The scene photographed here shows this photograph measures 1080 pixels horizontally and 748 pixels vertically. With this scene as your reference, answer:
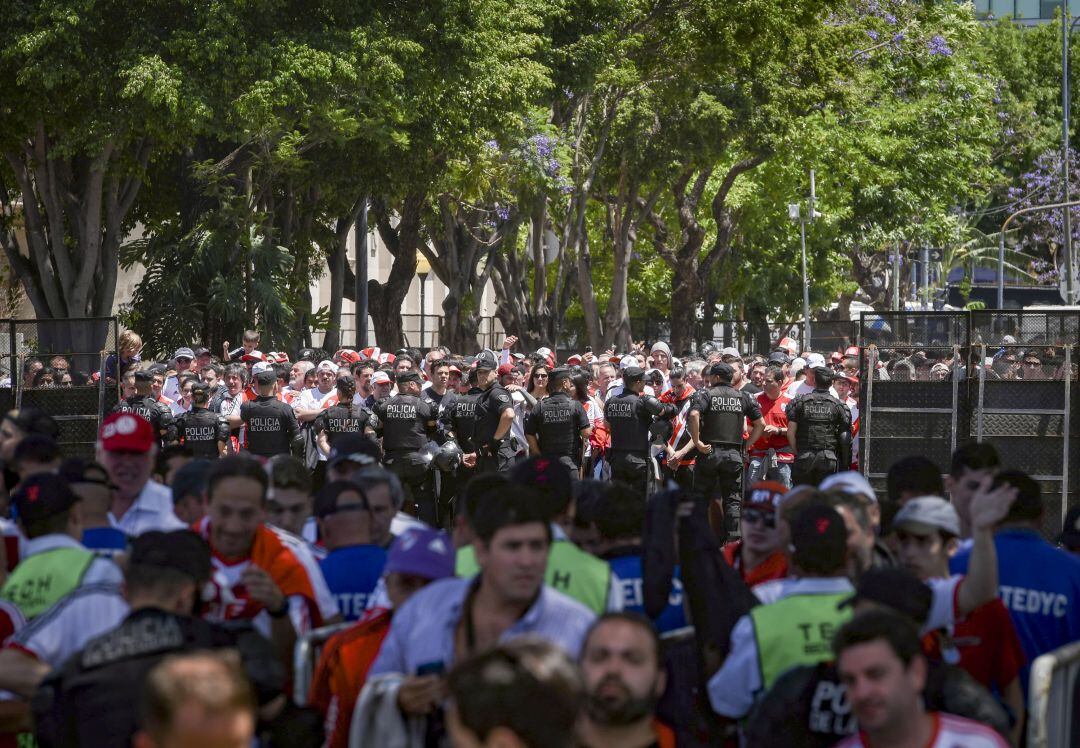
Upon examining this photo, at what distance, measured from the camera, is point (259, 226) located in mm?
26875

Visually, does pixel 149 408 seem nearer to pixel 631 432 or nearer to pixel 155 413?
pixel 155 413

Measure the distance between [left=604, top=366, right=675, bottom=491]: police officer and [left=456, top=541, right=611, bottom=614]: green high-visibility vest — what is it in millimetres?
11375

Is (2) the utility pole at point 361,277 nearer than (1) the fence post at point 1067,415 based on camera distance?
No

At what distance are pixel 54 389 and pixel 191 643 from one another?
12037mm

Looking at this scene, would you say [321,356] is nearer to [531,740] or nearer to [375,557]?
[375,557]

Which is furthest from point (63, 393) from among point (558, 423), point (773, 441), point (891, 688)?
point (891, 688)

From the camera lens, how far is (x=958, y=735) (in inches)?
181

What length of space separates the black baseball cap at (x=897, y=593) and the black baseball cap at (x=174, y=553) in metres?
1.94

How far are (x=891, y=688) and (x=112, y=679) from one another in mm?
2034

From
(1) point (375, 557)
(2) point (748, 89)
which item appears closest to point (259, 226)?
(2) point (748, 89)

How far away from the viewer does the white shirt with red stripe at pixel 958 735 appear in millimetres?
4578

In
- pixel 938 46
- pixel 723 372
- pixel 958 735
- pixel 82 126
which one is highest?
pixel 938 46

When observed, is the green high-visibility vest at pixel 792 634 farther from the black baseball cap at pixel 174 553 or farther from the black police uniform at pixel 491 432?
the black police uniform at pixel 491 432

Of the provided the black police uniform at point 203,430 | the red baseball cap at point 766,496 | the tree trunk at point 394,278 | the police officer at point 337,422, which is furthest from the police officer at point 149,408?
the tree trunk at point 394,278
